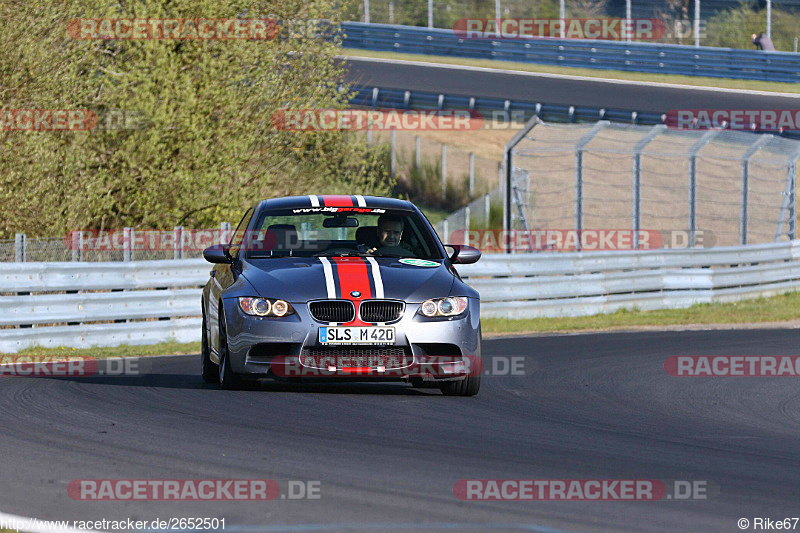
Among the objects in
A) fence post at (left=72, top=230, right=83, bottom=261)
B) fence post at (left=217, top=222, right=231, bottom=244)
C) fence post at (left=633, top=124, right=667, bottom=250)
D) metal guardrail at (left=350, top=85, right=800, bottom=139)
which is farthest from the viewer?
metal guardrail at (left=350, top=85, right=800, bottom=139)

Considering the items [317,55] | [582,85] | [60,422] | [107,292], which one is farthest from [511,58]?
[60,422]

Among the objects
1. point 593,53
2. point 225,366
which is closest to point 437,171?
point 593,53

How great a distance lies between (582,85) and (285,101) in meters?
16.4

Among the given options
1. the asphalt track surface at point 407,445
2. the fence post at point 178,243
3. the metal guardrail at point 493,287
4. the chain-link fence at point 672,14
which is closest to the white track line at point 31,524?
the asphalt track surface at point 407,445

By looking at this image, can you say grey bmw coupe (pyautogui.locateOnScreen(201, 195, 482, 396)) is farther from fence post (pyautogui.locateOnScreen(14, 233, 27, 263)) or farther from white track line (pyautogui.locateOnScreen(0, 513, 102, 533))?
fence post (pyautogui.locateOnScreen(14, 233, 27, 263))

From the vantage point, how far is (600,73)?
40.7 metres

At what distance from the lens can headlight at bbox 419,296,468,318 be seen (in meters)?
9.27

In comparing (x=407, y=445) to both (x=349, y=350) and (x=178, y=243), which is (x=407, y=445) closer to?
(x=349, y=350)

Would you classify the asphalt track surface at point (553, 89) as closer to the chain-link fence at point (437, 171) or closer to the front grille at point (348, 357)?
the chain-link fence at point (437, 171)

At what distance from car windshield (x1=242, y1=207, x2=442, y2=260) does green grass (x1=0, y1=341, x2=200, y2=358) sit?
437cm

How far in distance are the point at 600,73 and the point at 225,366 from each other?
1278 inches

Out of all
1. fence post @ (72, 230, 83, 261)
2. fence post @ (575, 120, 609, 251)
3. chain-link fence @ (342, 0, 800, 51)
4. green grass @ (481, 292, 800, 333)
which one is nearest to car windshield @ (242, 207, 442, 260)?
fence post @ (72, 230, 83, 261)

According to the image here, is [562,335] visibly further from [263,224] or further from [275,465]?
[275,465]

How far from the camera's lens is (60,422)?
8297 millimetres
